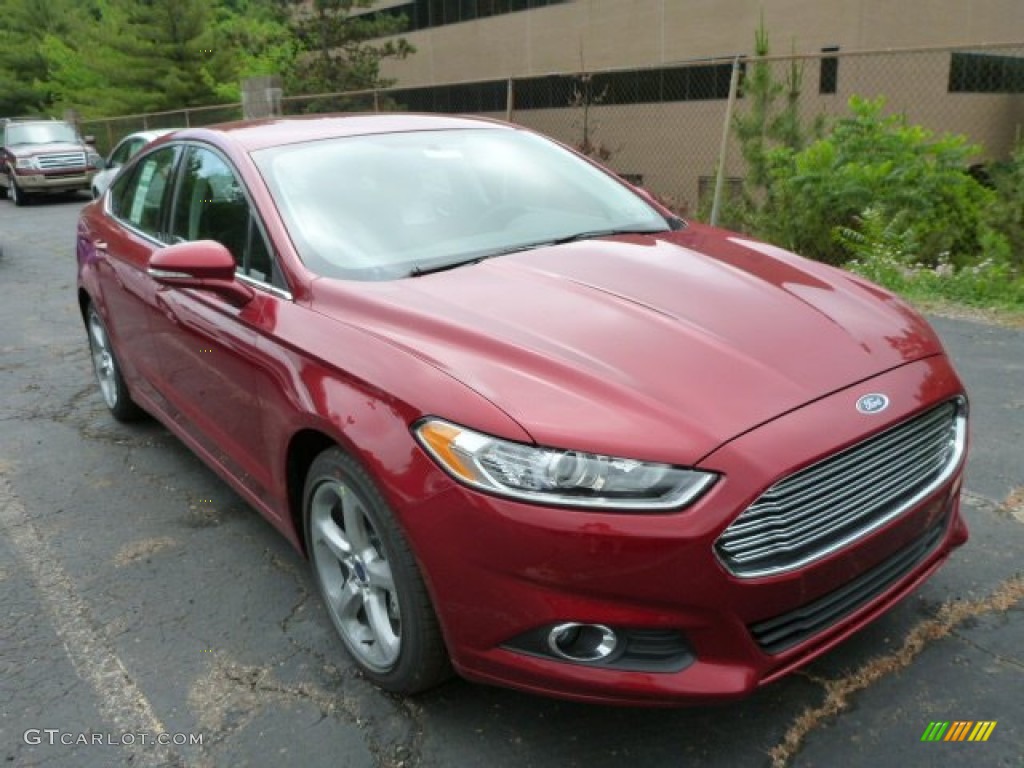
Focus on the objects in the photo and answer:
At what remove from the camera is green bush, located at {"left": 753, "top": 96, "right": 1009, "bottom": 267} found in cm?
790

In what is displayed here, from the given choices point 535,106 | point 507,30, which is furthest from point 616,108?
point 507,30

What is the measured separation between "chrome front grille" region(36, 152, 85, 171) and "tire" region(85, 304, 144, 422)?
16.5 meters

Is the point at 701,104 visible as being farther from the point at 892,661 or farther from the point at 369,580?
the point at 369,580

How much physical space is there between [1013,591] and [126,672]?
2.93 meters

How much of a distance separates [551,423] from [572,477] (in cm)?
14

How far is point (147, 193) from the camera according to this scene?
4.39 metres

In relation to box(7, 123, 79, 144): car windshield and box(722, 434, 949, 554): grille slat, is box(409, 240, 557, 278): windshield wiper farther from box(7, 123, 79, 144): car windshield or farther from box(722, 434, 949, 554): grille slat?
box(7, 123, 79, 144): car windshield

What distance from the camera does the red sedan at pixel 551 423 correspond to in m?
2.04

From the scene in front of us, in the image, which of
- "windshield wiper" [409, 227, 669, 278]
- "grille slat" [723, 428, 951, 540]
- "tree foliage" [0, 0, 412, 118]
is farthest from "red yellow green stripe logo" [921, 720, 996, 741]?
"tree foliage" [0, 0, 412, 118]

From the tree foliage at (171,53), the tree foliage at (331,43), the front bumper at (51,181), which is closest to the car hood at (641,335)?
the front bumper at (51,181)

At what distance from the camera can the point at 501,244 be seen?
10.5 ft

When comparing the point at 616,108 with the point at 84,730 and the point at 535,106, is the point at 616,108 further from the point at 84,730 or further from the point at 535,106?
the point at 84,730

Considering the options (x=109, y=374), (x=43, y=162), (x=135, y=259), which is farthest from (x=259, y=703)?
(x=43, y=162)

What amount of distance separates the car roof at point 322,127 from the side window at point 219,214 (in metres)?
0.13
